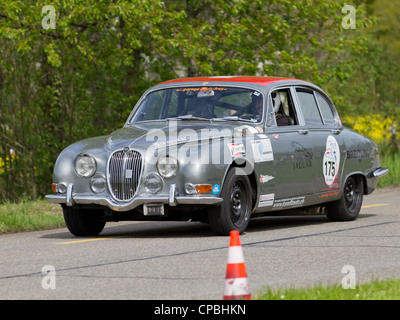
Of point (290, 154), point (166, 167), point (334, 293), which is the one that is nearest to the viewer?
point (334, 293)

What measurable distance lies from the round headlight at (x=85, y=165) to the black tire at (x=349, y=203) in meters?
3.78

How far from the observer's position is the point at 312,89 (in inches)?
502

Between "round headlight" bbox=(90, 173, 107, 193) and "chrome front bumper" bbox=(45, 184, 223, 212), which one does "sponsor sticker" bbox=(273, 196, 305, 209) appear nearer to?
"chrome front bumper" bbox=(45, 184, 223, 212)

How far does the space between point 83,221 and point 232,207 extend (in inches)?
70.3

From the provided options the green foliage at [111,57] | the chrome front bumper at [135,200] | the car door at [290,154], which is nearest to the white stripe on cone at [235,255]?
the chrome front bumper at [135,200]

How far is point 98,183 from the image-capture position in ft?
33.4

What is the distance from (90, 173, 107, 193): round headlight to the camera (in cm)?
1017

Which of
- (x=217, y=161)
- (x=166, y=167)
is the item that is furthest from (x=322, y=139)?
(x=166, y=167)

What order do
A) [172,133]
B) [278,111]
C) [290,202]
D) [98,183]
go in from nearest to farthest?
1. [98,183]
2. [172,133]
3. [290,202]
4. [278,111]

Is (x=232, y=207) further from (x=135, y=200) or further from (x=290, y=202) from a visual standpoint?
(x=290, y=202)

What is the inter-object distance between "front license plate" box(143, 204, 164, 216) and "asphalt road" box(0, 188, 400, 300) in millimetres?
325

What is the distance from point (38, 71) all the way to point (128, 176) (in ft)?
→ 37.6

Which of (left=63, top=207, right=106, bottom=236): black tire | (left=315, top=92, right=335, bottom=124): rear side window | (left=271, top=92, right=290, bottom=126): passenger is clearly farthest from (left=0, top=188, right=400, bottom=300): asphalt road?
(left=315, top=92, right=335, bottom=124): rear side window

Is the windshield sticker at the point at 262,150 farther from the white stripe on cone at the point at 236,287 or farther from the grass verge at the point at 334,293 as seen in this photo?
the white stripe on cone at the point at 236,287
